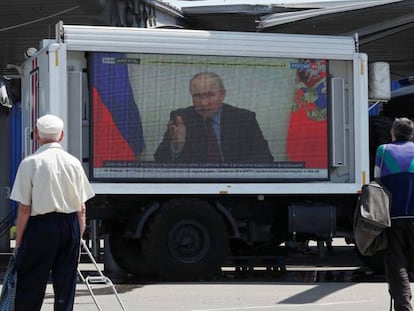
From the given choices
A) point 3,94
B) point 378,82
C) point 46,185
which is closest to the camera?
point 46,185

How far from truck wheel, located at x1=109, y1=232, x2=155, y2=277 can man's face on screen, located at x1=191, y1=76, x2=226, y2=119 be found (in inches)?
89.1

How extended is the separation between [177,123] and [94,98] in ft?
3.89

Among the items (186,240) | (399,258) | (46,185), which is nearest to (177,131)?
(186,240)

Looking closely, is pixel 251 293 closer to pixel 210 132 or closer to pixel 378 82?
pixel 210 132

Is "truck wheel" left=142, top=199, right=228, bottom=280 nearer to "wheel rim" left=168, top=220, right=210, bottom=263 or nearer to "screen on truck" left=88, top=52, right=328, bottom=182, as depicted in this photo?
"wheel rim" left=168, top=220, right=210, bottom=263

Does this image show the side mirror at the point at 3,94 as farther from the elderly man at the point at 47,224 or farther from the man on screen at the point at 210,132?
the elderly man at the point at 47,224

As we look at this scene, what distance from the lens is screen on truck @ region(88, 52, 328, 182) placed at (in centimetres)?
1062

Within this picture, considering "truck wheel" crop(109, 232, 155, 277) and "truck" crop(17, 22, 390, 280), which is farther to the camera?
"truck wheel" crop(109, 232, 155, 277)

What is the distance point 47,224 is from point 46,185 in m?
0.30

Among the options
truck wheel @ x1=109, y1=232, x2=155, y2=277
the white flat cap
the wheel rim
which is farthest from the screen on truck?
the white flat cap

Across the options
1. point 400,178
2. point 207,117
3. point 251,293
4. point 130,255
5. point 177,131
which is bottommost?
point 251,293

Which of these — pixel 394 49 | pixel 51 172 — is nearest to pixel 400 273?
pixel 51 172

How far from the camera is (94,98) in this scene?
1055 centimetres

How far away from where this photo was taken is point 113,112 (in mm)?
10625
